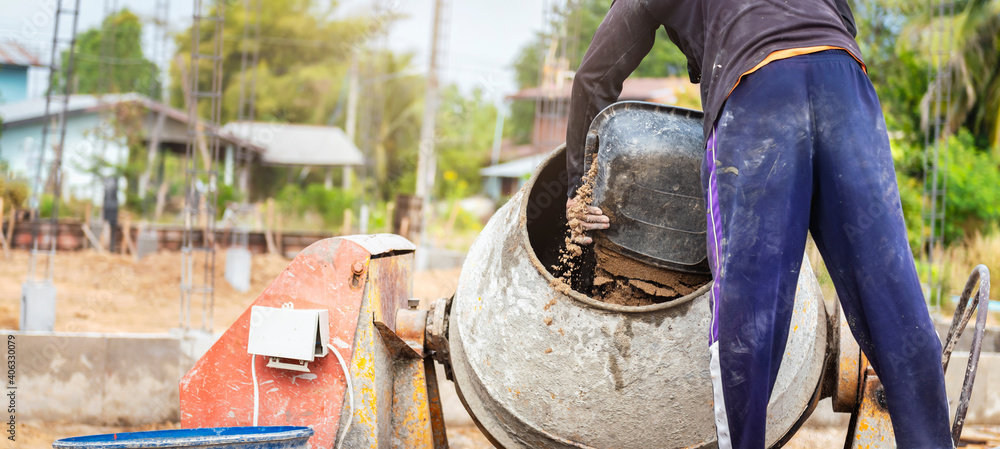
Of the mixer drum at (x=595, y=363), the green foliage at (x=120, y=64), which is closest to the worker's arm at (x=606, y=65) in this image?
the mixer drum at (x=595, y=363)

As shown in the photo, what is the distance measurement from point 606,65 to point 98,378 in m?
3.30

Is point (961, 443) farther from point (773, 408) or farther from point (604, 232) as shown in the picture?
point (604, 232)

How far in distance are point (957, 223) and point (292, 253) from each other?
11161mm

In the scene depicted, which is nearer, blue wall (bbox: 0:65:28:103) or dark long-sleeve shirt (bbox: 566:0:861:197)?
dark long-sleeve shirt (bbox: 566:0:861:197)

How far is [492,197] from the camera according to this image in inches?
1384

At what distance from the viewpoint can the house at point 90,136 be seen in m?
20.6

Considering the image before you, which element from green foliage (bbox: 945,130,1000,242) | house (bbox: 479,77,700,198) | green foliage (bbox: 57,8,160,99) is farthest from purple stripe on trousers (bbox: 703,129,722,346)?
green foliage (bbox: 57,8,160,99)

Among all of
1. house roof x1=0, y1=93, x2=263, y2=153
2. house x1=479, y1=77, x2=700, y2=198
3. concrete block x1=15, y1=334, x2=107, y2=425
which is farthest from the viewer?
house roof x1=0, y1=93, x2=263, y2=153

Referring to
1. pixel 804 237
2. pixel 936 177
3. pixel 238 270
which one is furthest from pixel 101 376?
pixel 936 177

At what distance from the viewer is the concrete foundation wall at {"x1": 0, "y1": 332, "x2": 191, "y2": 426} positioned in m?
3.81

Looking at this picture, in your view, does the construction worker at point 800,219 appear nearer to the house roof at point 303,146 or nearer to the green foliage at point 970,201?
the green foliage at point 970,201

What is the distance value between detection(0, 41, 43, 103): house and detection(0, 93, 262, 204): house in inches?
119

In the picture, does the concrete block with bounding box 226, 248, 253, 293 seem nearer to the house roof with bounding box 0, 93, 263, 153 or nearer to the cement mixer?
the cement mixer

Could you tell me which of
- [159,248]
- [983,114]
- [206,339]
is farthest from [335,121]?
[206,339]
